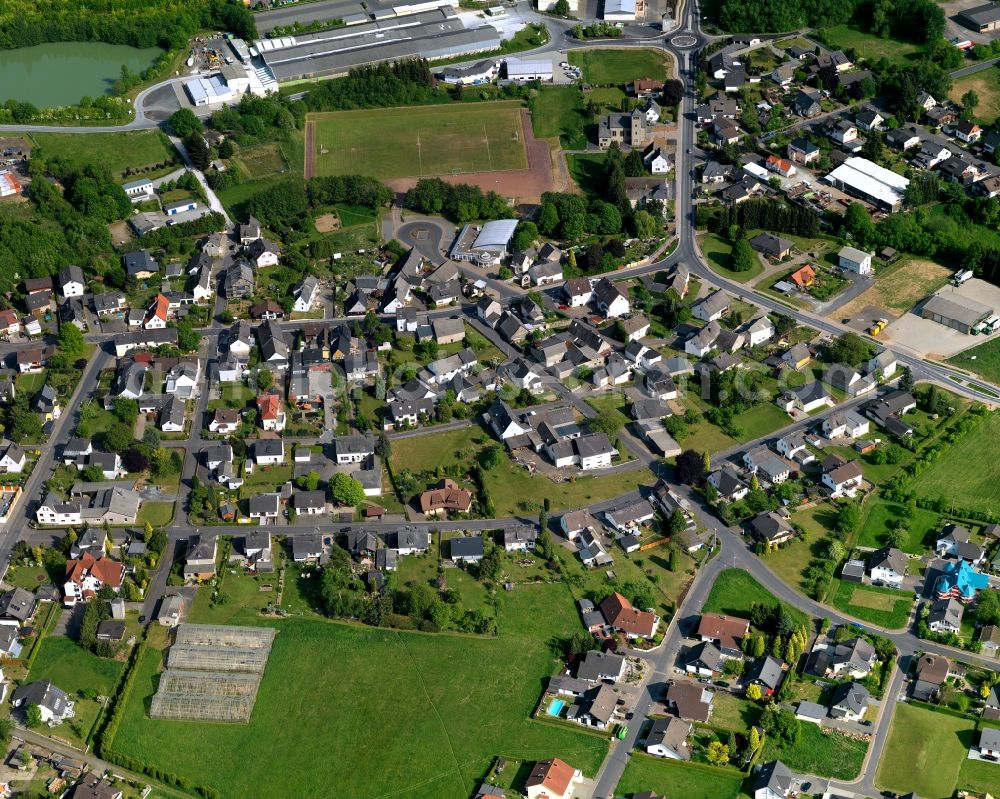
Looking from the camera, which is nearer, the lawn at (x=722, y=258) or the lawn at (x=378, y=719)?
the lawn at (x=378, y=719)

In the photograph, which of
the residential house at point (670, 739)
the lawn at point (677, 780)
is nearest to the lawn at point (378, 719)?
the lawn at point (677, 780)

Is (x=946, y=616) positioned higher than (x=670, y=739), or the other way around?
(x=670, y=739)

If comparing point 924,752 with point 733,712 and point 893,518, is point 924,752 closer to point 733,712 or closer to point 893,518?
point 733,712

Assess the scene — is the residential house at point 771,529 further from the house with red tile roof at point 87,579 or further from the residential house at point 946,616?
the house with red tile roof at point 87,579

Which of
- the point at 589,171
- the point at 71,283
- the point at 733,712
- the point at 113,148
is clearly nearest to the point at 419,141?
the point at 589,171

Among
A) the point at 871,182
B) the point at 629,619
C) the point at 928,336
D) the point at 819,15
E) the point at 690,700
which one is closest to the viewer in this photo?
the point at 690,700

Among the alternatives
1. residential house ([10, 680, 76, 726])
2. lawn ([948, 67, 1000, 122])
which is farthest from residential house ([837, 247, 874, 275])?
residential house ([10, 680, 76, 726])

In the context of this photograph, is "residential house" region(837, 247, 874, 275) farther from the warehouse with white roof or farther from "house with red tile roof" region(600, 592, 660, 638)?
"house with red tile roof" region(600, 592, 660, 638)
